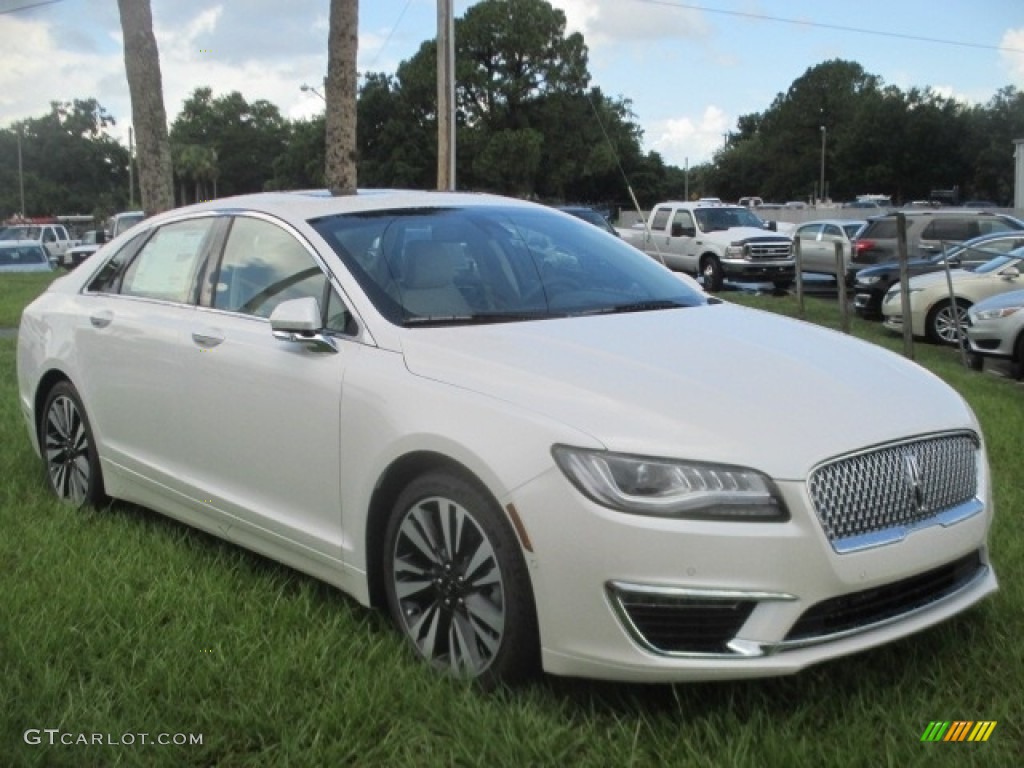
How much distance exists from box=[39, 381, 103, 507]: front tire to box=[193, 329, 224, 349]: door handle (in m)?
1.09

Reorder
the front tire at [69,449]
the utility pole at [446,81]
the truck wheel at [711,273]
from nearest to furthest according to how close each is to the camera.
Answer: the front tire at [69,449] < the utility pole at [446,81] < the truck wheel at [711,273]

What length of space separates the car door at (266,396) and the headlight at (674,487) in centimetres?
107

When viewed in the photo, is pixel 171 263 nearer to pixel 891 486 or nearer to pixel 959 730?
pixel 891 486

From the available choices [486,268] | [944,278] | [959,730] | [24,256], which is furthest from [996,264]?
[24,256]

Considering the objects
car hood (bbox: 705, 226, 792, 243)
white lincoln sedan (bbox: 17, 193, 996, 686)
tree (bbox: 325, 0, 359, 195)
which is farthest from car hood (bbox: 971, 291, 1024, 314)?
car hood (bbox: 705, 226, 792, 243)

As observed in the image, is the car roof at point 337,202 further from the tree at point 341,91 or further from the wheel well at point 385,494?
the tree at point 341,91

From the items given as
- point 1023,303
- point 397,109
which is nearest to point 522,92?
point 397,109

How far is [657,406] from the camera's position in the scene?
3121mm

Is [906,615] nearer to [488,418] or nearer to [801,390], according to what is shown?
[801,390]

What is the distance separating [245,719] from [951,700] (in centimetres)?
195

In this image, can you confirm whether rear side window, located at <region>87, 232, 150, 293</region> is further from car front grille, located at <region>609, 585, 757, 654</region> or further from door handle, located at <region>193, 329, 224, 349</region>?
car front grille, located at <region>609, 585, 757, 654</region>

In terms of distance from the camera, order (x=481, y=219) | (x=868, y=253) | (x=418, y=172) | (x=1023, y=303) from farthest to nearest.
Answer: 1. (x=418, y=172)
2. (x=868, y=253)
3. (x=1023, y=303)
4. (x=481, y=219)

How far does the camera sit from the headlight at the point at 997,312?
35.3 ft

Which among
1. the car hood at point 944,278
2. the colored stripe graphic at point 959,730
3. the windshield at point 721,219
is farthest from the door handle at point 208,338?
the windshield at point 721,219
